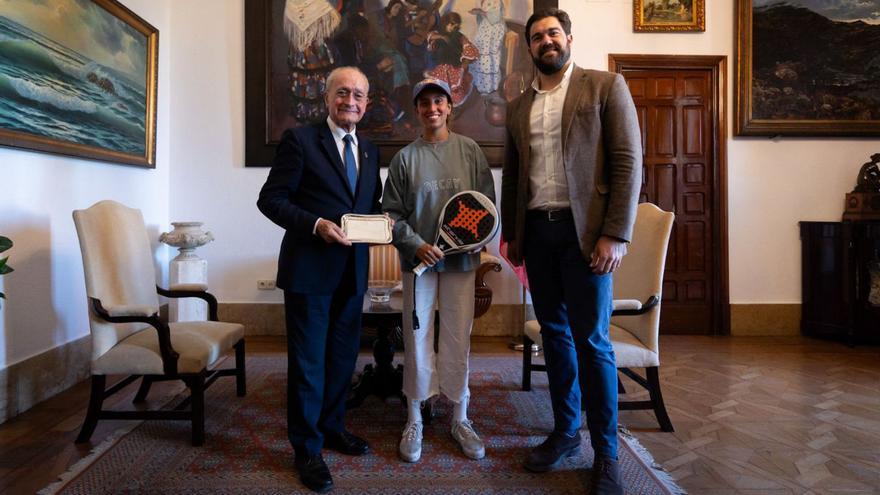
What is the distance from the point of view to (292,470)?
6.97 feet

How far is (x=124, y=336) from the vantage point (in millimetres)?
2555

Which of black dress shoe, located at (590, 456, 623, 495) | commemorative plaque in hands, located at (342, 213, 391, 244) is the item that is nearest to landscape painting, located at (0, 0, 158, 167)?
commemorative plaque in hands, located at (342, 213, 391, 244)

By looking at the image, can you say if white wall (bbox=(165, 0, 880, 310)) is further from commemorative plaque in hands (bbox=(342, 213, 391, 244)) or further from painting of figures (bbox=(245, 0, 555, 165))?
commemorative plaque in hands (bbox=(342, 213, 391, 244))

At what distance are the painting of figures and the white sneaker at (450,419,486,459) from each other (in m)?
2.87

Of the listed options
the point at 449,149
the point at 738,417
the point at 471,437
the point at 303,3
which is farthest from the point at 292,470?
the point at 303,3

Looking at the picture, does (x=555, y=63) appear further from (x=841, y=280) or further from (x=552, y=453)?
(x=841, y=280)

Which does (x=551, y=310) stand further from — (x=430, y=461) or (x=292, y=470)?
(x=292, y=470)

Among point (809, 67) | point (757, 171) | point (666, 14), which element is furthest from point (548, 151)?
point (809, 67)

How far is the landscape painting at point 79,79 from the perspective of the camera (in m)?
2.73

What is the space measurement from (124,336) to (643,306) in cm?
258

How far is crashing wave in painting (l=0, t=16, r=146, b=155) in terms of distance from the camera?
2.70m

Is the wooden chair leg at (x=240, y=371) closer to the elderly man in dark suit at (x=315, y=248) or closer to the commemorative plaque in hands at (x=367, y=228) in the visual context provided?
the elderly man in dark suit at (x=315, y=248)

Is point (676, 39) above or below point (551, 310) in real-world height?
above

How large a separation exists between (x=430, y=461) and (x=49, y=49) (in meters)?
3.13
